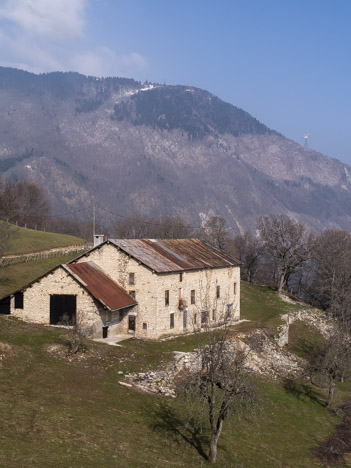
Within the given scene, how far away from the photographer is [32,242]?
94688 mm

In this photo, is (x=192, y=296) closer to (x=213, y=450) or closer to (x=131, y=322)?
(x=131, y=322)

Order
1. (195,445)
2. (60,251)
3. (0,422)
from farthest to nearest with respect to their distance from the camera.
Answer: (60,251) < (195,445) < (0,422)

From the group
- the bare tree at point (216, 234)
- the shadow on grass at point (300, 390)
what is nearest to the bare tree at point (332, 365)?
the shadow on grass at point (300, 390)

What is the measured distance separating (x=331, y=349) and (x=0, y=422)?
3379 cm

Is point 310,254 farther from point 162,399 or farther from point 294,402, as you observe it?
point 162,399

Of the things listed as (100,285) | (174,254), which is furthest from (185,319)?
(100,285)

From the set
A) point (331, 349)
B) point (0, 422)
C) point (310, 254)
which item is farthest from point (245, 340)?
point (310, 254)

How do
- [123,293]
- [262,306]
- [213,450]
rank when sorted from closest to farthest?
[213,450]
[123,293]
[262,306]

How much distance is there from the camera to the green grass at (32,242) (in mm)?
86350

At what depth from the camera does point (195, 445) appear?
33.7 m

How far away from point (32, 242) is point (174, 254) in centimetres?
3854

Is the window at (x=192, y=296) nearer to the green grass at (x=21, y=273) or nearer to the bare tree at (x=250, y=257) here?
the green grass at (x=21, y=273)

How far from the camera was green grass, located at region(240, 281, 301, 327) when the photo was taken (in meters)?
72.8

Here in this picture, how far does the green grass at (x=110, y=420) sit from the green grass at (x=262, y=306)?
23095 millimetres
